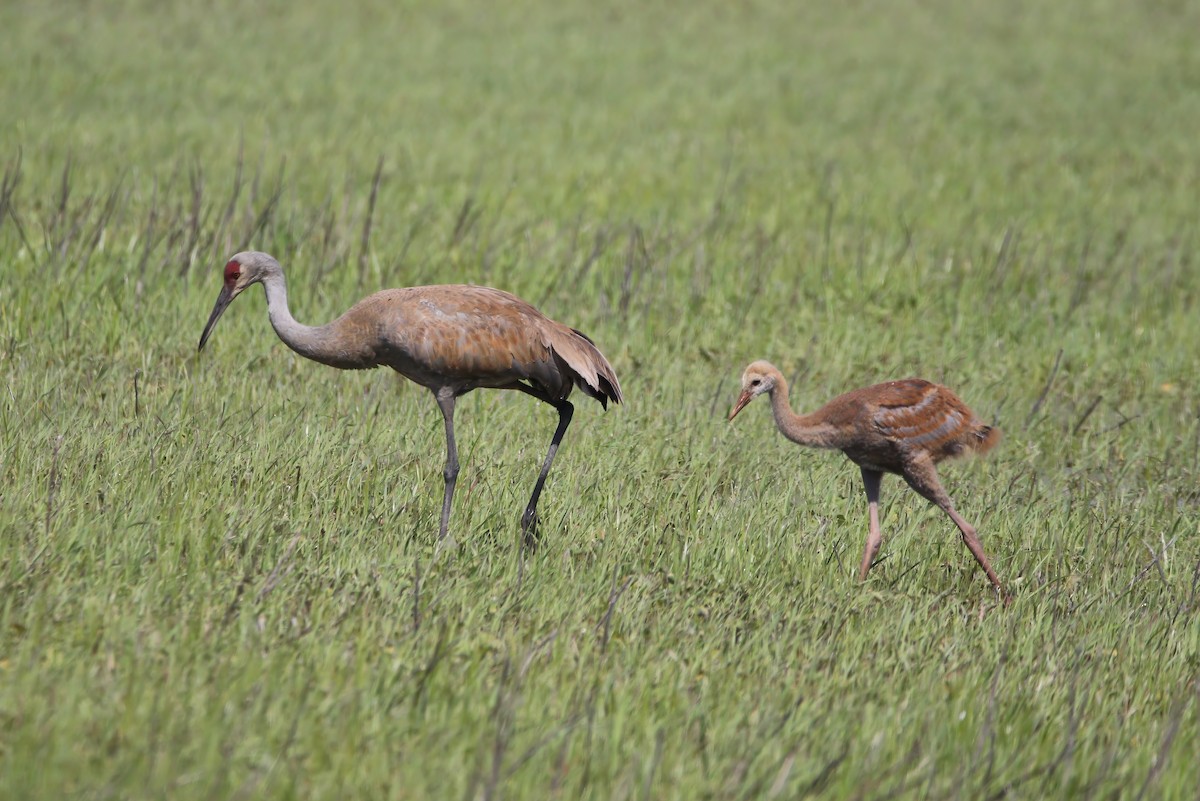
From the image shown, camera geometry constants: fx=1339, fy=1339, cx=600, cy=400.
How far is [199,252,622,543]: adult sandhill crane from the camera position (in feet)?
18.9

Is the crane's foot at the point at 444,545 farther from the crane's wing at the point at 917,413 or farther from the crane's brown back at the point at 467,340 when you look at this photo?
the crane's wing at the point at 917,413

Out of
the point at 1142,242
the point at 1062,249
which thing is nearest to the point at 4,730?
the point at 1062,249

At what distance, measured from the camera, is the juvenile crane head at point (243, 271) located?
6.06 metres

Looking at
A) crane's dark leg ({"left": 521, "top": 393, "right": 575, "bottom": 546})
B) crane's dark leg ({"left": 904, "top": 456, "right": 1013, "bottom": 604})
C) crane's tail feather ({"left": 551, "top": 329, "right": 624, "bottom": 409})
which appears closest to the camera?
crane's dark leg ({"left": 521, "top": 393, "right": 575, "bottom": 546})

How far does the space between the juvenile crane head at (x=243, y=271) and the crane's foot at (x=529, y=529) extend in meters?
1.71

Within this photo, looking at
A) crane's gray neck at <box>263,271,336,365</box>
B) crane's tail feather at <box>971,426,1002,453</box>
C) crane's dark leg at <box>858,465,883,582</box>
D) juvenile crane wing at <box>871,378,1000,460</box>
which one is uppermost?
crane's gray neck at <box>263,271,336,365</box>

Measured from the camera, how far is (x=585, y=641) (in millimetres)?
4363

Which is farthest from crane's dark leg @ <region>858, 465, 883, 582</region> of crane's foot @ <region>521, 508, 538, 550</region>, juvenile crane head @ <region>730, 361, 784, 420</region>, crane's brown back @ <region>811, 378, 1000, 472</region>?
crane's foot @ <region>521, 508, 538, 550</region>

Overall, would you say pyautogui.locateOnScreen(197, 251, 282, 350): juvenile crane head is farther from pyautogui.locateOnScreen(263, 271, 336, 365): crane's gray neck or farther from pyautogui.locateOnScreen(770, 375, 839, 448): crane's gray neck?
pyautogui.locateOnScreen(770, 375, 839, 448): crane's gray neck

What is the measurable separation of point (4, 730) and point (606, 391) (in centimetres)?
323

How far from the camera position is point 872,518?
5.82m

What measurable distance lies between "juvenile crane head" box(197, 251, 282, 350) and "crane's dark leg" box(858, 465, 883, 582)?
285 cm

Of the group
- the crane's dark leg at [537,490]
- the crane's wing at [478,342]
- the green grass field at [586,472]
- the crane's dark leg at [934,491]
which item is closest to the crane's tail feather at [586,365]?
the crane's wing at [478,342]

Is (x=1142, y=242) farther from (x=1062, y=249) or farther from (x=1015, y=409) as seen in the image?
(x=1015, y=409)
